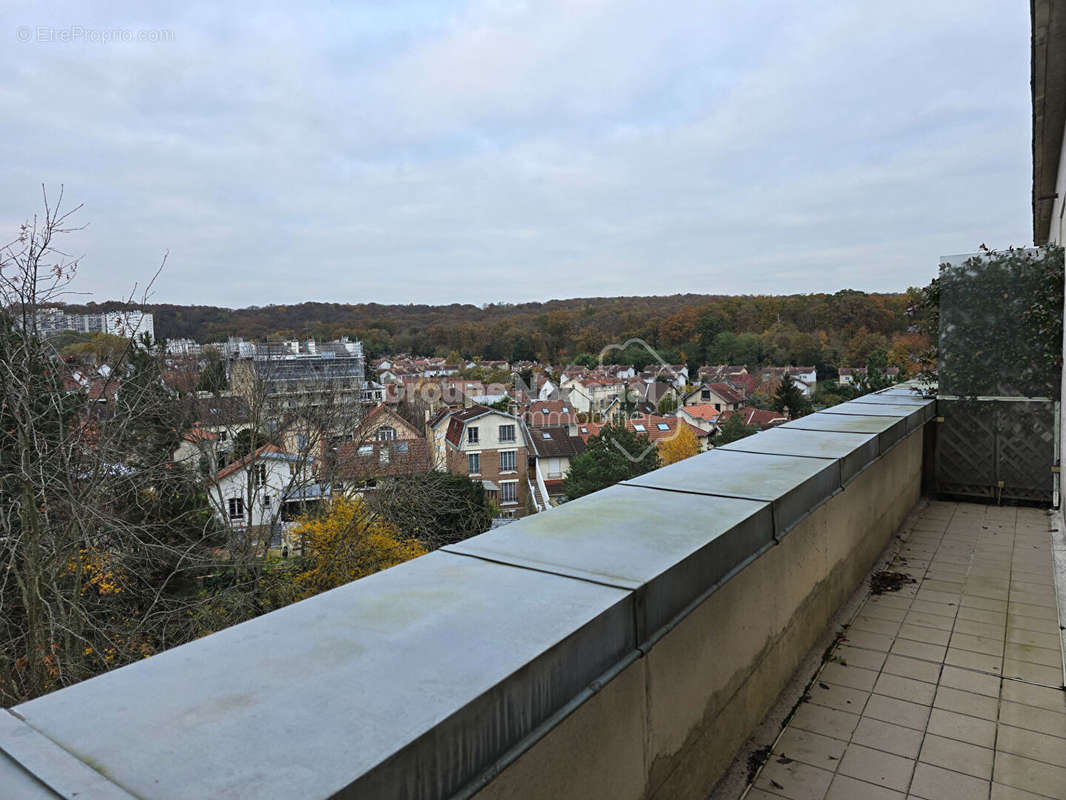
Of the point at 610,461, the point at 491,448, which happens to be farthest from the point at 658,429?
the point at 610,461

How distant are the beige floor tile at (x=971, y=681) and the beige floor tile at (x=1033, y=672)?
0.30 ft

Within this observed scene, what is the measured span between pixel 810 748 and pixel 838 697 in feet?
1.18

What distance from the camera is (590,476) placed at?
2477 centimetres

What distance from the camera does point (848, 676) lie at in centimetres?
240

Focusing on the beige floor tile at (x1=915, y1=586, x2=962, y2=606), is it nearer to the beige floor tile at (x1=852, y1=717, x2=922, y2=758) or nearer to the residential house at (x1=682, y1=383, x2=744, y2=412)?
the beige floor tile at (x1=852, y1=717, x2=922, y2=758)

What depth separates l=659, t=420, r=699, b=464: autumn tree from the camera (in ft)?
99.1

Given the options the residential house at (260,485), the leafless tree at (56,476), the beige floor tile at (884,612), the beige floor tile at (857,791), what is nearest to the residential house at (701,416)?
the residential house at (260,485)

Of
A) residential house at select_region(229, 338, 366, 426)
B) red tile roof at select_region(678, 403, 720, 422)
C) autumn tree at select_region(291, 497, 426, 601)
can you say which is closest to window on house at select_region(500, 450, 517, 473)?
residential house at select_region(229, 338, 366, 426)

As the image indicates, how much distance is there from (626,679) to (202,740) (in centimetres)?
81

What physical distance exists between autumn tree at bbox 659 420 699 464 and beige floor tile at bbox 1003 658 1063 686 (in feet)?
90.7

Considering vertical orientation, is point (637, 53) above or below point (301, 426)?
above

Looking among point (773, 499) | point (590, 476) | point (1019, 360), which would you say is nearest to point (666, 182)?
point (590, 476)

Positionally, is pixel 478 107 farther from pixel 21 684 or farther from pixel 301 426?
pixel 21 684

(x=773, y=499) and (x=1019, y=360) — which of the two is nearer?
(x=773, y=499)
